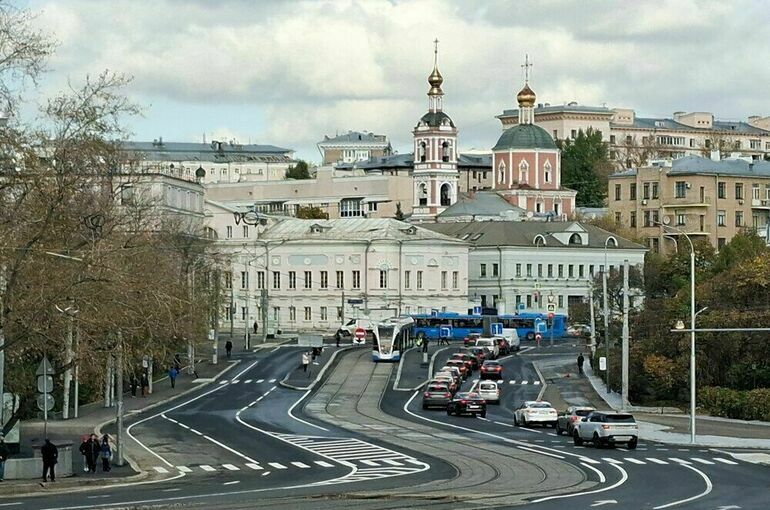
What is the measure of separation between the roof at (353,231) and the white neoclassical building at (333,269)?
88mm

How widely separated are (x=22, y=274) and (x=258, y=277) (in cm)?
11024

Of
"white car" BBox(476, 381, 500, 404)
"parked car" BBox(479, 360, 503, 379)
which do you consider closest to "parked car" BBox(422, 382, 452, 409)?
"white car" BBox(476, 381, 500, 404)

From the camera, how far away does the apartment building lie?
17800 centimetres

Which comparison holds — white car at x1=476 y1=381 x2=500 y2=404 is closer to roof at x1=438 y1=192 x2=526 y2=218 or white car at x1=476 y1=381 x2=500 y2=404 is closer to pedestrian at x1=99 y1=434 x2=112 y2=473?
pedestrian at x1=99 y1=434 x2=112 y2=473

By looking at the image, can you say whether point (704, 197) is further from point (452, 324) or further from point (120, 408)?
point (120, 408)

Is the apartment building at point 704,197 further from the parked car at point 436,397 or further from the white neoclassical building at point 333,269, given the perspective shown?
the parked car at point 436,397

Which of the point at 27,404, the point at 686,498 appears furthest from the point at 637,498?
the point at 27,404

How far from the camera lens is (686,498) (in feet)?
140

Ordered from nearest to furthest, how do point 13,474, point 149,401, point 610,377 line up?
point 13,474 < point 149,401 < point 610,377

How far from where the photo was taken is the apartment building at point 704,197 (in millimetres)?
178000

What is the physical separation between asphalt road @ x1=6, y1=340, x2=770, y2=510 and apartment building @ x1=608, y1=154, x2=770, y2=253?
92412 millimetres

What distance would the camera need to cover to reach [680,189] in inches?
7077

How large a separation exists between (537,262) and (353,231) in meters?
20.0

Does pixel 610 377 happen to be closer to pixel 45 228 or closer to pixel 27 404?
pixel 27 404
